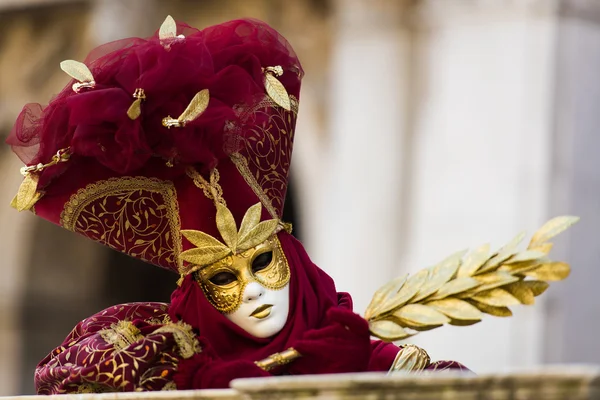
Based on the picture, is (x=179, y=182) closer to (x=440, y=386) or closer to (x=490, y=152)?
(x=440, y=386)

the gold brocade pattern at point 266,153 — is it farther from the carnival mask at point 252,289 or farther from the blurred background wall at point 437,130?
the blurred background wall at point 437,130

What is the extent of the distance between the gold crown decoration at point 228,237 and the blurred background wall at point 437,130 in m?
3.23

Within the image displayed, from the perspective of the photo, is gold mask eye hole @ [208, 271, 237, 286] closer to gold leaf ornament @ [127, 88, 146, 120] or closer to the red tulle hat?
the red tulle hat

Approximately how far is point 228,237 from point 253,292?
4.0 inches

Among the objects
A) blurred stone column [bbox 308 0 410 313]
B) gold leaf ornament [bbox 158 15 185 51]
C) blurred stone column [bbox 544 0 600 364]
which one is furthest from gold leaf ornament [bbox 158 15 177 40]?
blurred stone column [bbox 308 0 410 313]

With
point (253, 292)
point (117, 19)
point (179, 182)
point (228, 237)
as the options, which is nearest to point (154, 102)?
point (179, 182)

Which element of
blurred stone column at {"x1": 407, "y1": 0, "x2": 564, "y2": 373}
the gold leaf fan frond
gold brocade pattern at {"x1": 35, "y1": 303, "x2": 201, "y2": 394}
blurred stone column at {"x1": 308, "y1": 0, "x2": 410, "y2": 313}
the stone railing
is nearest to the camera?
the stone railing

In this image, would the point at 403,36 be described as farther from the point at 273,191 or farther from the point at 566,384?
the point at 566,384

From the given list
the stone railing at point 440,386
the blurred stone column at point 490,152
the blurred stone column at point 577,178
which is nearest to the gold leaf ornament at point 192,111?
the stone railing at point 440,386

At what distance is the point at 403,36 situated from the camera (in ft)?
22.9

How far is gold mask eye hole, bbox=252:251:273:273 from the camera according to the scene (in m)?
2.78

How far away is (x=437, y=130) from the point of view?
21.3 feet

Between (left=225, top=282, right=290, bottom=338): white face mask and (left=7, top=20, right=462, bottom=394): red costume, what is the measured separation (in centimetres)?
2

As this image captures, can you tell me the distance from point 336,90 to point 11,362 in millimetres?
3282
